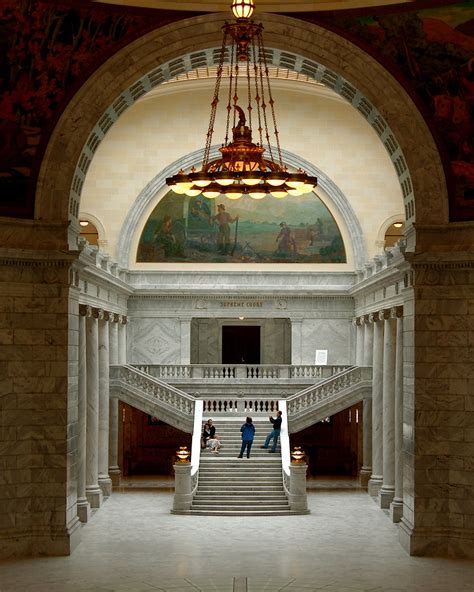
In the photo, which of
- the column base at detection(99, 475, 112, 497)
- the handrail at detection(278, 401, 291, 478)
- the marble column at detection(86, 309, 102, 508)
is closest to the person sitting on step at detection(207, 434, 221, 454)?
the handrail at detection(278, 401, 291, 478)

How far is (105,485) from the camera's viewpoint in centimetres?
3316

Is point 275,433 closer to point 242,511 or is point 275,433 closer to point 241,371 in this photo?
point 242,511

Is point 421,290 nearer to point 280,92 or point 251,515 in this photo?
point 251,515

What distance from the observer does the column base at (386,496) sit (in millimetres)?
30594

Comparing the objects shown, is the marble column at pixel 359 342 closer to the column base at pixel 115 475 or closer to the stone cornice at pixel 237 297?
the stone cornice at pixel 237 297

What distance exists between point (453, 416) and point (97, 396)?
449 inches

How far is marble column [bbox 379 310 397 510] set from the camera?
99.0 feet

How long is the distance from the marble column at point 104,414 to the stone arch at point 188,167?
746 centimetres

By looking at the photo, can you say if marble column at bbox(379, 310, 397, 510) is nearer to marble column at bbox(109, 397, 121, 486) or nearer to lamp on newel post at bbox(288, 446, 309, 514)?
lamp on newel post at bbox(288, 446, 309, 514)

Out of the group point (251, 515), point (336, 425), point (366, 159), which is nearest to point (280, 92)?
point (366, 159)

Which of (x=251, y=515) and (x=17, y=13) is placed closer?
(x=17, y=13)

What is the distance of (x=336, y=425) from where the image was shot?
140 ft

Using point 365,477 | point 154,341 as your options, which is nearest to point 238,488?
point 365,477

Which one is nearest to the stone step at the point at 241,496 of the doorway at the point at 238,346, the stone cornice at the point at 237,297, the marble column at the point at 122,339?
the marble column at the point at 122,339
